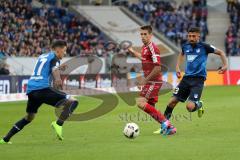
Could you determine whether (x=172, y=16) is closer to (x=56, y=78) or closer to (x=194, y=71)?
(x=194, y=71)

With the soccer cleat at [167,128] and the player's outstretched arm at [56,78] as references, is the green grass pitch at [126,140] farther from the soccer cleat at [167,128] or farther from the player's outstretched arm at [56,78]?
the player's outstretched arm at [56,78]

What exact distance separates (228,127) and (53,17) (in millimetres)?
24942

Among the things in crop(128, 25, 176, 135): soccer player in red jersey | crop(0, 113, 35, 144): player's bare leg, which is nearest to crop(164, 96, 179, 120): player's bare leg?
crop(128, 25, 176, 135): soccer player in red jersey

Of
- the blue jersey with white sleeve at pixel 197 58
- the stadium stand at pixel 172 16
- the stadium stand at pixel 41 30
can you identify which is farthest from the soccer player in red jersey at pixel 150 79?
the stadium stand at pixel 172 16

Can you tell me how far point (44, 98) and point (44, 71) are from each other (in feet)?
1.78

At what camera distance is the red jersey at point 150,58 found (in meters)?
15.0

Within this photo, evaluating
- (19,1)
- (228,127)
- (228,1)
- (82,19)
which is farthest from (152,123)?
(228,1)

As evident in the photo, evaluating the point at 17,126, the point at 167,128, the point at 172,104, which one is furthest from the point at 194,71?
the point at 17,126

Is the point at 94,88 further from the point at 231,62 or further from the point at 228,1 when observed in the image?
the point at 228,1

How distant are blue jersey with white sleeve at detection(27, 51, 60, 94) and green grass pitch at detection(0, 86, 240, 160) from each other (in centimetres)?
119

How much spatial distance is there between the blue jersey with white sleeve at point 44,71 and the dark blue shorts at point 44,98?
0.10 metres

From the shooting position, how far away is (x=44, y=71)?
533 inches

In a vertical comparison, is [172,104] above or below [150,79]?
below

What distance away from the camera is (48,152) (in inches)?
481
